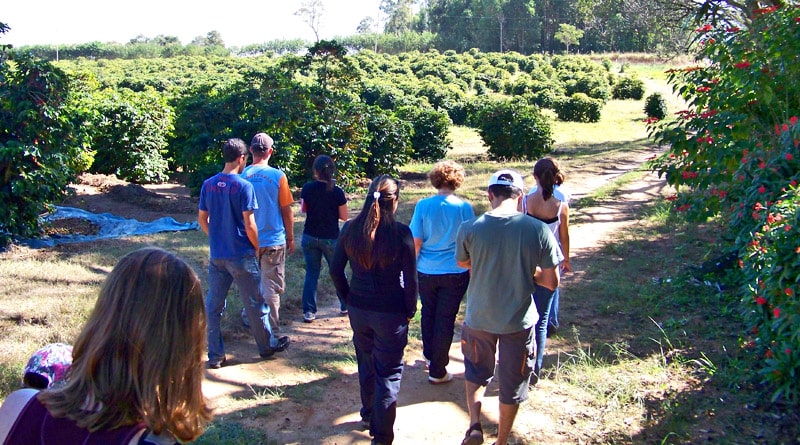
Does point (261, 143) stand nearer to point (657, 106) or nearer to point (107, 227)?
point (107, 227)

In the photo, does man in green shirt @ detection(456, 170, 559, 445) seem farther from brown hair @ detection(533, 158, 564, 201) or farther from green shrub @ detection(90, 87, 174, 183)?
green shrub @ detection(90, 87, 174, 183)

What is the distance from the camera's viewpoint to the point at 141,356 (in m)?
1.75

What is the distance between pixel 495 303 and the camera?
3820 millimetres

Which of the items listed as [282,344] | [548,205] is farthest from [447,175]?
[282,344]

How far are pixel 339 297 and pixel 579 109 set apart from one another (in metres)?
27.1

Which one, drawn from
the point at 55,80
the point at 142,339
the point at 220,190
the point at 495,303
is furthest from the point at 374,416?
the point at 55,80

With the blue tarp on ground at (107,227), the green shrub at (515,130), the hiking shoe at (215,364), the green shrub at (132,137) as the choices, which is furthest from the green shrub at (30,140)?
the green shrub at (515,130)

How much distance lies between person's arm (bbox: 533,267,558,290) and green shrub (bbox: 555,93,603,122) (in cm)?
2710

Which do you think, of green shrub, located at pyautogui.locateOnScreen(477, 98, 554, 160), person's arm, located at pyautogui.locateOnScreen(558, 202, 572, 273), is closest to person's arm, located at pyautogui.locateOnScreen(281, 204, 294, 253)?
person's arm, located at pyautogui.locateOnScreen(558, 202, 572, 273)

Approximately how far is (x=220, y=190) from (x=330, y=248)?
1.39 metres

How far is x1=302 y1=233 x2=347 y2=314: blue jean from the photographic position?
245 inches

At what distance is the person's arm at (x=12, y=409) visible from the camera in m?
1.71

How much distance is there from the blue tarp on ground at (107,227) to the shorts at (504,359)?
7506 millimetres

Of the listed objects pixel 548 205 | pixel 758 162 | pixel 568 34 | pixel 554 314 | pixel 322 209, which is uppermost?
pixel 568 34
